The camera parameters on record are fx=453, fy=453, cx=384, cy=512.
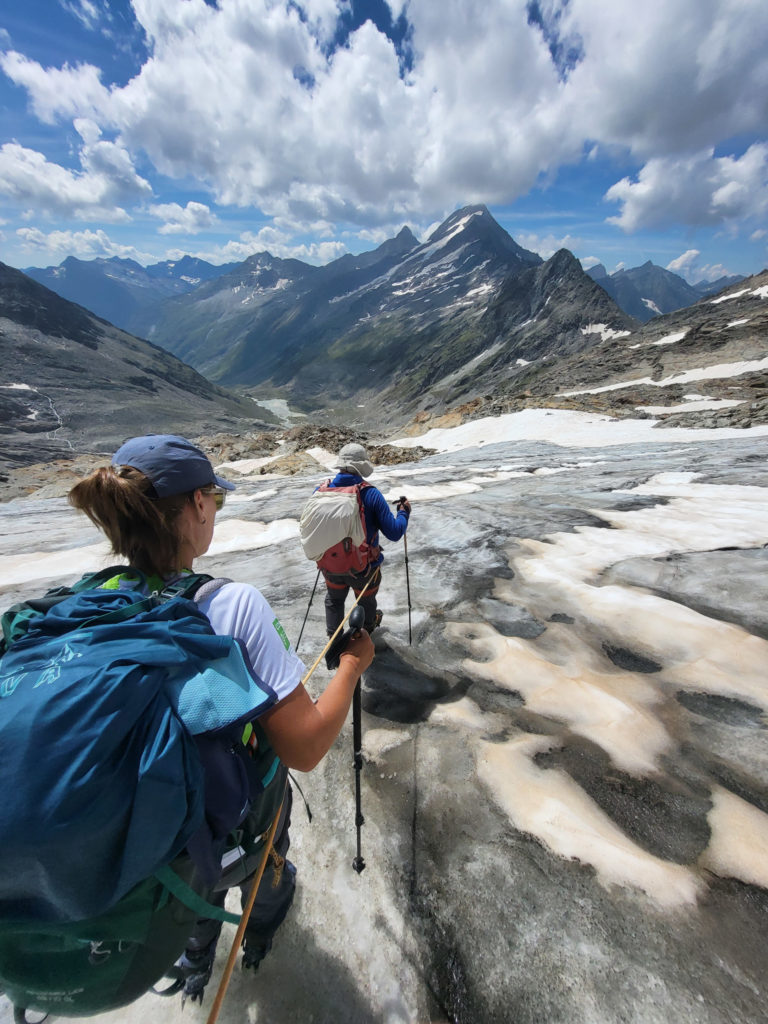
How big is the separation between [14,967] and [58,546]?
12.4 m

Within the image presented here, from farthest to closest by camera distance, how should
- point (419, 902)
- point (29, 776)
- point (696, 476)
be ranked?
point (696, 476), point (419, 902), point (29, 776)

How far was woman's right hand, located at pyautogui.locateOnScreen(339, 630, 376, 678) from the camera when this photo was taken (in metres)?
2.86

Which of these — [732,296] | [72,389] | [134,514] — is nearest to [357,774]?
[134,514]

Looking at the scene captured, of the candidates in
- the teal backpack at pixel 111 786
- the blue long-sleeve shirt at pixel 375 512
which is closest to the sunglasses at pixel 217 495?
the teal backpack at pixel 111 786

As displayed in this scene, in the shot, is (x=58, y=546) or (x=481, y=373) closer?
(x=58, y=546)

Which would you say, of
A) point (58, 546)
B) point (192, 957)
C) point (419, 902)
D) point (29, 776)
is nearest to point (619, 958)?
point (419, 902)

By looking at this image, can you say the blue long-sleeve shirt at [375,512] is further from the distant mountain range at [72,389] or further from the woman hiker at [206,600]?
the distant mountain range at [72,389]

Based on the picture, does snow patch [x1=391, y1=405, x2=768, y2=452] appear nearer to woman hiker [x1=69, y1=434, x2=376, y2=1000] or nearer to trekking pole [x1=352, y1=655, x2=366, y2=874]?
trekking pole [x1=352, y1=655, x2=366, y2=874]

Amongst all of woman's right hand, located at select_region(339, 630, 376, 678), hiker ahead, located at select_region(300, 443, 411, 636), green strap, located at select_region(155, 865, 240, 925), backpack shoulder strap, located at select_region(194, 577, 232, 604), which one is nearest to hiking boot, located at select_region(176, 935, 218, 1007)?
green strap, located at select_region(155, 865, 240, 925)

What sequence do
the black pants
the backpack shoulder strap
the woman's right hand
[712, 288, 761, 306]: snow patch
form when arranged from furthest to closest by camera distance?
[712, 288, 761, 306]: snow patch → the black pants → the woman's right hand → the backpack shoulder strap

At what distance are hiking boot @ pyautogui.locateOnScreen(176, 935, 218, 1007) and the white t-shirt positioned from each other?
76.7 inches

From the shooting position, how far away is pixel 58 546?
11672mm

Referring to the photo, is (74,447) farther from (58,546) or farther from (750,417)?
(750,417)

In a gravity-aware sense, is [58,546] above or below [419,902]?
above
